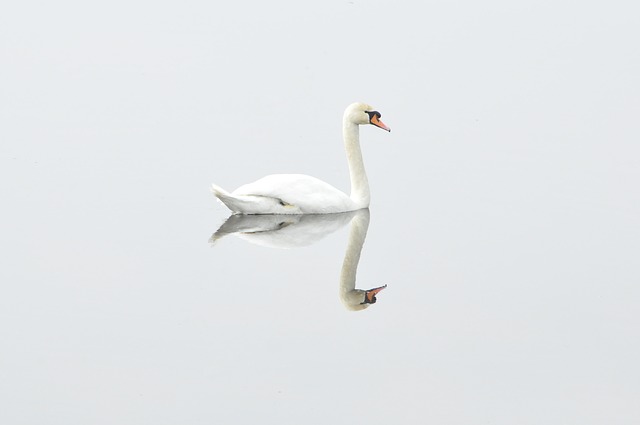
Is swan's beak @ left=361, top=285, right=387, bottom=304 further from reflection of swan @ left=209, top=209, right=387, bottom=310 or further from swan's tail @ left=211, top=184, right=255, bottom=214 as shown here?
swan's tail @ left=211, top=184, right=255, bottom=214

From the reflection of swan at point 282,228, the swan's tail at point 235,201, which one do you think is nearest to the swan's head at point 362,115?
the reflection of swan at point 282,228

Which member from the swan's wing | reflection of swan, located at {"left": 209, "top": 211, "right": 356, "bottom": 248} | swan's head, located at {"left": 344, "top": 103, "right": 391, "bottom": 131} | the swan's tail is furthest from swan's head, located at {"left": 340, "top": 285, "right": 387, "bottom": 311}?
swan's head, located at {"left": 344, "top": 103, "right": 391, "bottom": 131}

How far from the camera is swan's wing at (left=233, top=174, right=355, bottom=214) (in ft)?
44.0

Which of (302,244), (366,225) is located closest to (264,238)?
(302,244)

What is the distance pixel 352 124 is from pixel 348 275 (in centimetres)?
295

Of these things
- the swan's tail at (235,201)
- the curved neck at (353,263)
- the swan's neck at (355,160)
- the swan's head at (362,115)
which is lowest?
the curved neck at (353,263)

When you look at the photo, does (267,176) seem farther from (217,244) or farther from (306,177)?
(217,244)

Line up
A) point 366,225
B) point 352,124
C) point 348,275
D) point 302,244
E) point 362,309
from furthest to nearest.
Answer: point 352,124 → point 366,225 → point 302,244 → point 348,275 → point 362,309

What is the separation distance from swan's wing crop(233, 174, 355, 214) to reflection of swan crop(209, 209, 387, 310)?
0.11 metres

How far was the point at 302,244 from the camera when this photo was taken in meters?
12.6

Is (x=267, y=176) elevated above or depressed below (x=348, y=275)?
above

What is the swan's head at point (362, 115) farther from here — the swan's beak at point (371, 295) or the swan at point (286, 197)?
the swan's beak at point (371, 295)

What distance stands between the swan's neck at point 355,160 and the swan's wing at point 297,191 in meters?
0.55

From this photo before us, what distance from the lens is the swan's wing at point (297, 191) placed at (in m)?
13.4
